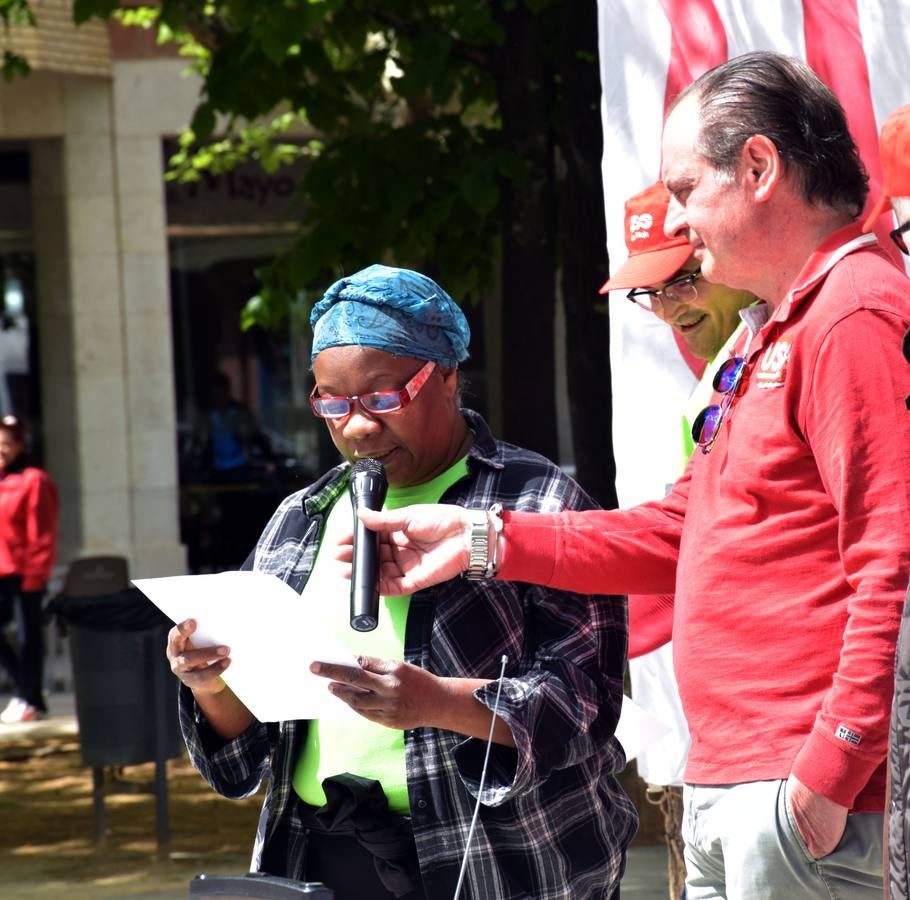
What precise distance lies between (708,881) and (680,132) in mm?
1122

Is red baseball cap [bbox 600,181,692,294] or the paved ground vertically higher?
red baseball cap [bbox 600,181,692,294]

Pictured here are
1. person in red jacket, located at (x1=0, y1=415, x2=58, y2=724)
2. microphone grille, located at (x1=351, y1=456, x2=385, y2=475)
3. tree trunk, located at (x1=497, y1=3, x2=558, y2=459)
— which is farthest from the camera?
person in red jacket, located at (x1=0, y1=415, x2=58, y2=724)

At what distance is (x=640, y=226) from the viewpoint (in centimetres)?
411

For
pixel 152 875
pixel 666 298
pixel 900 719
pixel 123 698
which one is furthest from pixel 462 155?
pixel 900 719

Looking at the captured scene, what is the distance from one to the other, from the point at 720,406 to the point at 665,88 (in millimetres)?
2276

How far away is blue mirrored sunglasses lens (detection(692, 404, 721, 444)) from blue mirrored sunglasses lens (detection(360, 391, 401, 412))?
0.54 meters

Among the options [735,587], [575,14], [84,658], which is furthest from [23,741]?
[735,587]

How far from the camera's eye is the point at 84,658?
824 centimetres

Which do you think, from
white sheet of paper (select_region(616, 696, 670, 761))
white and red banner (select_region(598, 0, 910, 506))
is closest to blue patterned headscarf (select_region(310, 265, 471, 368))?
white sheet of paper (select_region(616, 696, 670, 761))

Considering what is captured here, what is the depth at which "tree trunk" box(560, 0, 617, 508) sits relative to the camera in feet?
25.6

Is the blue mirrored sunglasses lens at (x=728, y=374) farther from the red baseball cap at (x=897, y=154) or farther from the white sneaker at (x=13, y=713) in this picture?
the white sneaker at (x=13, y=713)

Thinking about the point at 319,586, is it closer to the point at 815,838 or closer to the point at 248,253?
the point at 815,838

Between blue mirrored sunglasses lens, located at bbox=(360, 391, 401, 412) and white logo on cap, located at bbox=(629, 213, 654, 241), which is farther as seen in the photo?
white logo on cap, located at bbox=(629, 213, 654, 241)

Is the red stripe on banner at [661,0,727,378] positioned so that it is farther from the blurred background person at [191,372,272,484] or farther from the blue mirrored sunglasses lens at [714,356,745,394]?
the blurred background person at [191,372,272,484]
